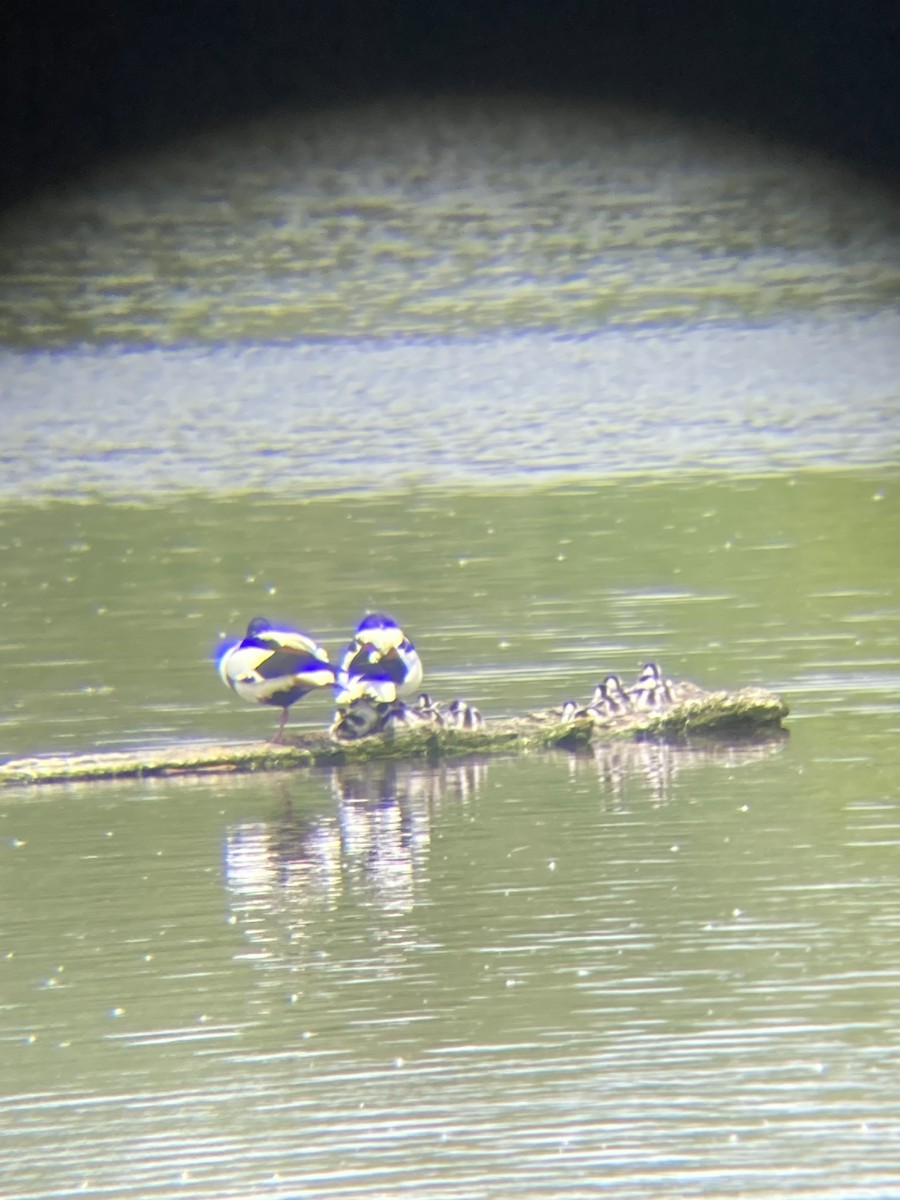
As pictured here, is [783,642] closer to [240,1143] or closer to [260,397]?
A: [240,1143]

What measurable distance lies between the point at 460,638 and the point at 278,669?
1392 millimetres

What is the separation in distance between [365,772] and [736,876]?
147 centimetres

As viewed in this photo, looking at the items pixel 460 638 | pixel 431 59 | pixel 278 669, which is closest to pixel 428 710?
pixel 278 669

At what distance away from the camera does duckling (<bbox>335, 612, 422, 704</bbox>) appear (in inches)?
240

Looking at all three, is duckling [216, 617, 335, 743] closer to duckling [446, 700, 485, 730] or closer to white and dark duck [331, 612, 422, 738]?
white and dark duck [331, 612, 422, 738]

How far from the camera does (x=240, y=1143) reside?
3.65 meters

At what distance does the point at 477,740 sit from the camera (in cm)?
610

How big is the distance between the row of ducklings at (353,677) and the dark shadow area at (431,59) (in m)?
7.51

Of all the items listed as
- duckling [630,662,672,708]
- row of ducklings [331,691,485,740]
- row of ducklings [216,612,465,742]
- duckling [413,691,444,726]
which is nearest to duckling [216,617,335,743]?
row of ducklings [216,612,465,742]

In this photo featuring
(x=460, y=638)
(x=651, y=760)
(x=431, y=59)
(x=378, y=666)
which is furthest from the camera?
(x=431, y=59)

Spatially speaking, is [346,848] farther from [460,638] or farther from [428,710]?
[460,638]

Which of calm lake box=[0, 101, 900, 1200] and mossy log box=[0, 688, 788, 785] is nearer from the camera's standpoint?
calm lake box=[0, 101, 900, 1200]

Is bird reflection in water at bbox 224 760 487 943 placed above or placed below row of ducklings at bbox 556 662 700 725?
below

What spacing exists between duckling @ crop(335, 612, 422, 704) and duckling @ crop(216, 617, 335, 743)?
77 mm
